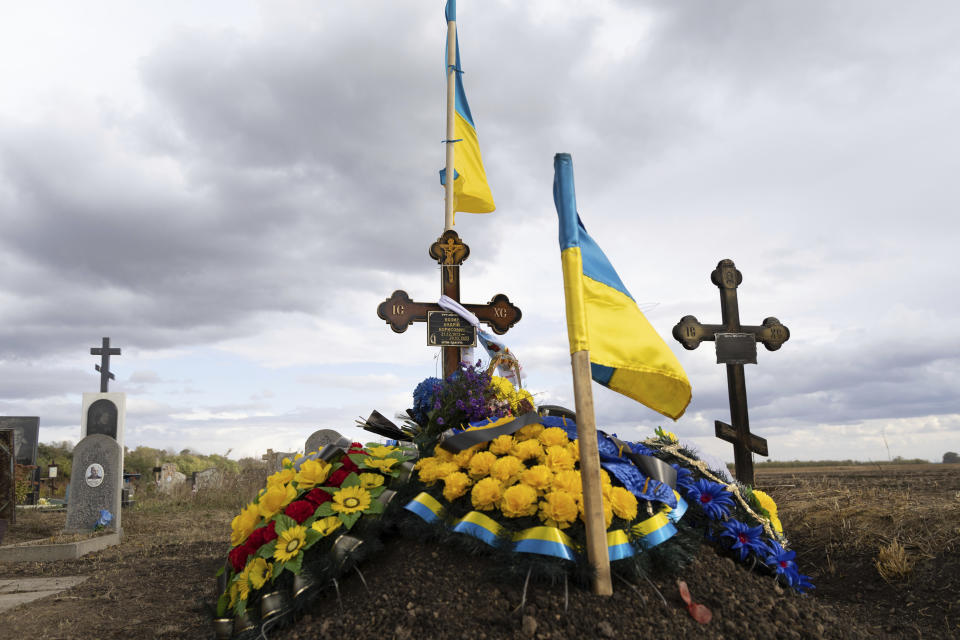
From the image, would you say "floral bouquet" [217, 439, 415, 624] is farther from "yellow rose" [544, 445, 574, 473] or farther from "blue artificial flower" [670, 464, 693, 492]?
"blue artificial flower" [670, 464, 693, 492]

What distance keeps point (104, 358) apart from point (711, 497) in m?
17.8

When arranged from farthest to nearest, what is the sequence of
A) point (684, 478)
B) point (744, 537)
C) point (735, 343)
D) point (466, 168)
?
point (466, 168), point (735, 343), point (684, 478), point (744, 537)

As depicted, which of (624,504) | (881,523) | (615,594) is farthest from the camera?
(881,523)

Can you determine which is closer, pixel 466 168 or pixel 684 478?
pixel 684 478

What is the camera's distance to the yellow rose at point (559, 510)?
119 inches

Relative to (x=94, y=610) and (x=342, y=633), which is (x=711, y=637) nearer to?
(x=342, y=633)

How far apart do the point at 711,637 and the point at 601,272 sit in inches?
69.0

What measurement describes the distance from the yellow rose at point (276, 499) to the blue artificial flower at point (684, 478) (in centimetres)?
231

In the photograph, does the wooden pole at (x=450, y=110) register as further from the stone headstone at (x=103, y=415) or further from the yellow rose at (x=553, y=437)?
the stone headstone at (x=103, y=415)

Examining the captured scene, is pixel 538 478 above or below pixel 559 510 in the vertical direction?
above

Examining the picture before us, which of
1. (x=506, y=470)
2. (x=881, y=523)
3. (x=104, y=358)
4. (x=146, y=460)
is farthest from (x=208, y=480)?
(x=881, y=523)

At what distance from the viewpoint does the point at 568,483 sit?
10.5 feet

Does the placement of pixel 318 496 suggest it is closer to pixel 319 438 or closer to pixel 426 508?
pixel 426 508

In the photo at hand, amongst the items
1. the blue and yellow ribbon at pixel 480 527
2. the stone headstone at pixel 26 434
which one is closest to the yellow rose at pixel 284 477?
the blue and yellow ribbon at pixel 480 527
